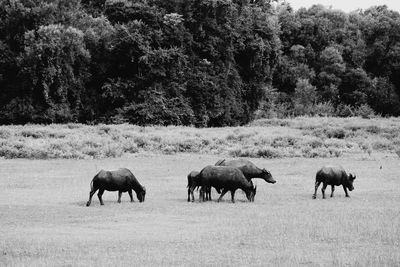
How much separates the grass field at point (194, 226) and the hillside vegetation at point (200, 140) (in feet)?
38.3

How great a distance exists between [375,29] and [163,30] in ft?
121

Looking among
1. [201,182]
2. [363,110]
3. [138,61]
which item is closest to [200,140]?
[138,61]

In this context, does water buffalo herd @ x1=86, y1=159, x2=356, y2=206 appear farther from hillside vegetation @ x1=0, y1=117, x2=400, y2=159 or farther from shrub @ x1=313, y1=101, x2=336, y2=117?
shrub @ x1=313, y1=101, x2=336, y2=117

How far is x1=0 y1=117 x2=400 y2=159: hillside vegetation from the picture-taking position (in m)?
45.2

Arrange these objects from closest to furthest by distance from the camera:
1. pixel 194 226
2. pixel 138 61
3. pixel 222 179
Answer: pixel 194 226
pixel 222 179
pixel 138 61

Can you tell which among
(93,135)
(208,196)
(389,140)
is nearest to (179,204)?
(208,196)

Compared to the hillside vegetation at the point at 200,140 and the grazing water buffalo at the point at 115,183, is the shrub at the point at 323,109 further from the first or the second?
the grazing water buffalo at the point at 115,183

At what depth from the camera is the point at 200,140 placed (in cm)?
4969

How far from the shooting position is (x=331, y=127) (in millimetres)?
55531

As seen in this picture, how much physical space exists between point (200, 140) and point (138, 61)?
1359 centimetres

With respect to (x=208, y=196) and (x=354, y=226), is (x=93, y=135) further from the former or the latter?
(x=354, y=226)

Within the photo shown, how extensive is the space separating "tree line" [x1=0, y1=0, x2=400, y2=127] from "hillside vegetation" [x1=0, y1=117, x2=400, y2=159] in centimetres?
541

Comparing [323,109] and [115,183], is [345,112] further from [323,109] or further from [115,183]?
[115,183]

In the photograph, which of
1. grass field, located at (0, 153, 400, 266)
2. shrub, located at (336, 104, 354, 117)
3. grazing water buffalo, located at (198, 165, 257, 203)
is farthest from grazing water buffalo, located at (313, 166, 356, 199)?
shrub, located at (336, 104, 354, 117)
